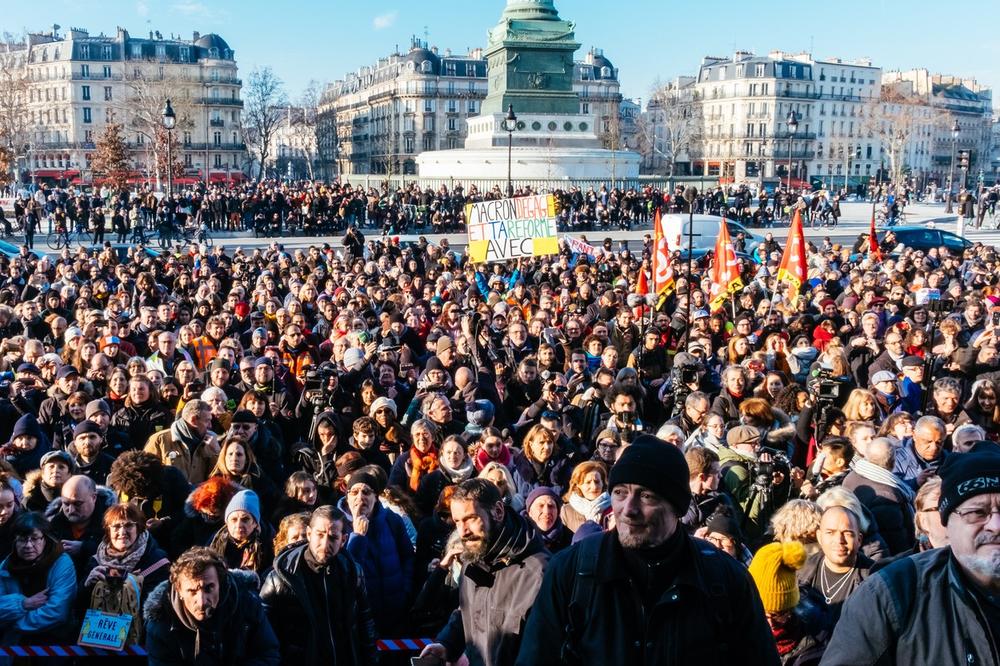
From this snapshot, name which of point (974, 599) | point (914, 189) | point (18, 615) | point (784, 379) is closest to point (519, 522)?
point (974, 599)

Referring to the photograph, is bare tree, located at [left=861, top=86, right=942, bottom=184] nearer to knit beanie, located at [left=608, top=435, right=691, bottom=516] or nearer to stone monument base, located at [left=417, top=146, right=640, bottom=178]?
stone monument base, located at [left=417, top=146, right=640, bottom=178]

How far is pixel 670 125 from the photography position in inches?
4016

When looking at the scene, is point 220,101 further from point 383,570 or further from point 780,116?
point 383,570

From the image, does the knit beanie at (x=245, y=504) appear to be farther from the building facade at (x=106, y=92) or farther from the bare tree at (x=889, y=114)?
the bare tree at (x=889, y=114)

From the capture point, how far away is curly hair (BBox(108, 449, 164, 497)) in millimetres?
6062

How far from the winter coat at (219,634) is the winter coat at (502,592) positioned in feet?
3.25

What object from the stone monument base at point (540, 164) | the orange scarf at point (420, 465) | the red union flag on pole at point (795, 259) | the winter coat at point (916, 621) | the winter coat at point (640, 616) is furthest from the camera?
the stone monument base at point (540, 164)

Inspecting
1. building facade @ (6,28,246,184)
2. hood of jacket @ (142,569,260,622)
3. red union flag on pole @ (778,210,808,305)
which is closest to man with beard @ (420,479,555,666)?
hood of jacket @ (142,569,260,622)

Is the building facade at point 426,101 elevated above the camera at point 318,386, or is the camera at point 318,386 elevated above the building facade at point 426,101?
the building facade at point 426,101

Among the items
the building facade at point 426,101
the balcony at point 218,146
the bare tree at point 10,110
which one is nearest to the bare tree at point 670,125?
the building facade at point 426,101

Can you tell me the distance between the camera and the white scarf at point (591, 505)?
545cm

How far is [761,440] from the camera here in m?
7.10

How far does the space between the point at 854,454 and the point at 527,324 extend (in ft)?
21.1

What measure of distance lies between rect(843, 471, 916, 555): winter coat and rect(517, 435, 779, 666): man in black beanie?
2.78 m
